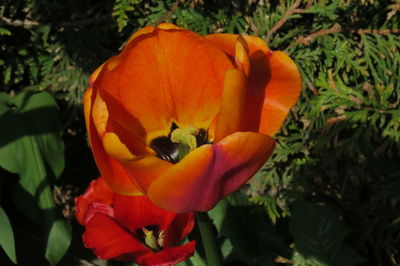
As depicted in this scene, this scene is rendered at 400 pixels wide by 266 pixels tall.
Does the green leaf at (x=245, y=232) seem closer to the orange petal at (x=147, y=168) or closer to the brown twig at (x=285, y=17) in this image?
the brown twig at (x=285, y=17)

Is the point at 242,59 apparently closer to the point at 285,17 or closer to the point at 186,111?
the point at 186,111

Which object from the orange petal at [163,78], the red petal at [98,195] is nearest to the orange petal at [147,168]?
the orange petal at [163,78]

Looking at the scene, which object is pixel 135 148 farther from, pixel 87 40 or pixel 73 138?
pixel 73 138

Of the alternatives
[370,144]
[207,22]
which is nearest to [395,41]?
[370,144]

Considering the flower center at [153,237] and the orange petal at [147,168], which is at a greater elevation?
the orange petal at [147,168]

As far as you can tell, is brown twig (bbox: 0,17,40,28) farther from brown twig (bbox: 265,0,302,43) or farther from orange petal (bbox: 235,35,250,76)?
orange petal (bbox: 235,35,250,76)

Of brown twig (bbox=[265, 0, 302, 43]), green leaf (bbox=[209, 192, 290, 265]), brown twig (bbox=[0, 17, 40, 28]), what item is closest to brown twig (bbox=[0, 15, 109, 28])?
brown twig (bbox=[0, 17, 40, 28])

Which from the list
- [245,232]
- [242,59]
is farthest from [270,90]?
[245,232]
